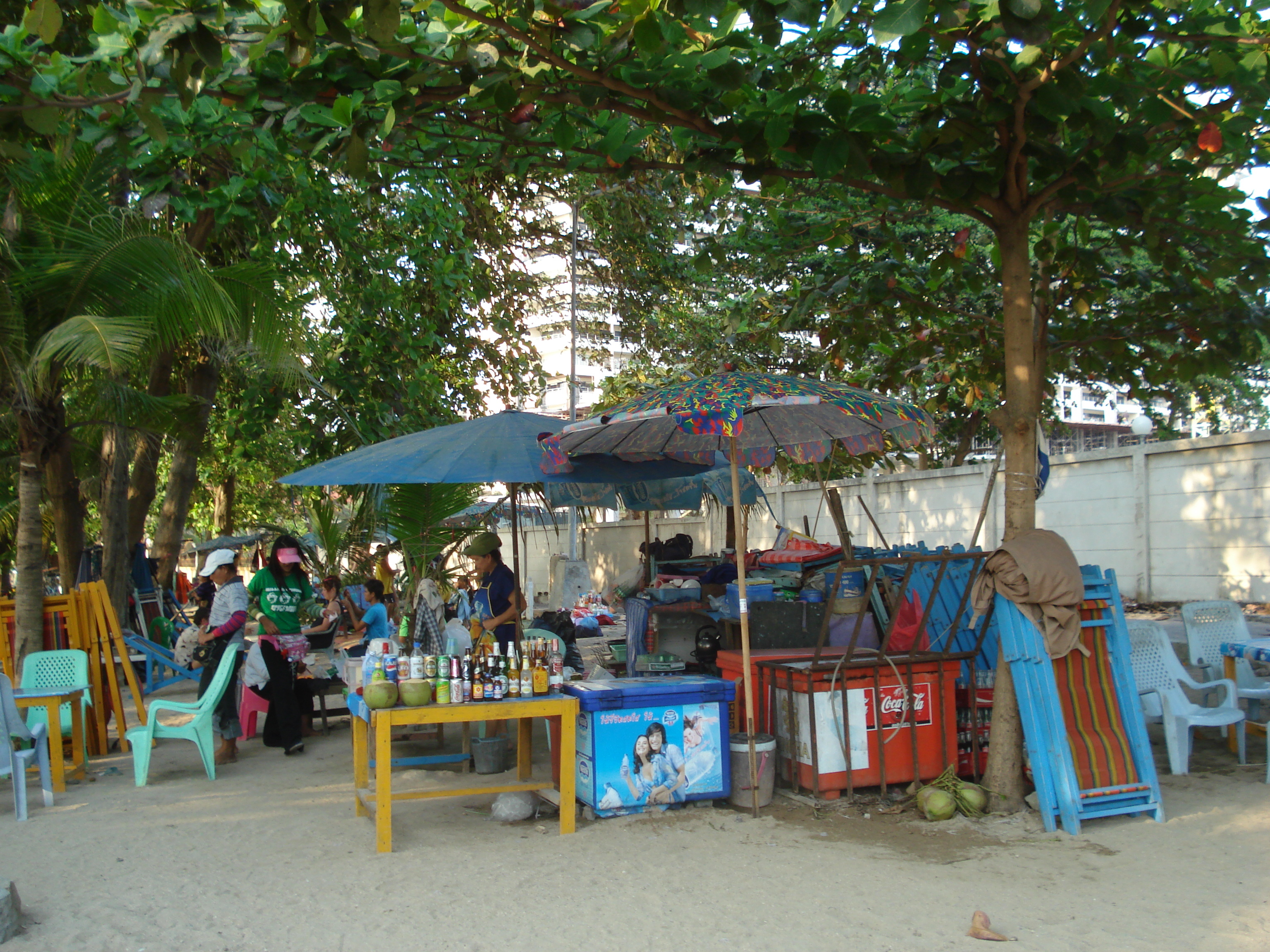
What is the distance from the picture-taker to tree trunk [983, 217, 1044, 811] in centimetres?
557

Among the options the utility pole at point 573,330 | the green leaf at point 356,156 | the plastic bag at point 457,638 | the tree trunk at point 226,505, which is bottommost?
the plastic bag at point 457,638

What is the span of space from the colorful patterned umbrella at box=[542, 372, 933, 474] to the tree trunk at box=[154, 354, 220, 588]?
5.49 m

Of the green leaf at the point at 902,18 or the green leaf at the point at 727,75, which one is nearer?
the green leaf at the point at 902,18

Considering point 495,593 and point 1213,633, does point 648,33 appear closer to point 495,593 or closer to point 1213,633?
point 495,593

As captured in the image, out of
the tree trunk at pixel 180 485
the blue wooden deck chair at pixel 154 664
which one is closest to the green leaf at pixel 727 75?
the tree trunk at pixel 180 485

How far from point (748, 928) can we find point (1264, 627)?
24.9 feet

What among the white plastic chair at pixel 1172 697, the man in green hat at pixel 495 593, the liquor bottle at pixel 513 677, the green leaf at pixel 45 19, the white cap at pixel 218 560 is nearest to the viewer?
the green leaf at pixel 45 19

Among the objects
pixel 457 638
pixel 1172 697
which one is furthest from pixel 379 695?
pixel 1172 697

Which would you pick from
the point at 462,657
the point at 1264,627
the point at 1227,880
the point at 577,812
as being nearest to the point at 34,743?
the point at 462,657

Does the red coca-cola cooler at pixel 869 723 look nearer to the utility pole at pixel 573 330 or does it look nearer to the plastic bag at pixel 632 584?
the plastic bag at pixel 632 584

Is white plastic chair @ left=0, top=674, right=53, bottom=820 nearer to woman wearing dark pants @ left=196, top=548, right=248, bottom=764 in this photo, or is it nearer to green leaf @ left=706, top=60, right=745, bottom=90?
woman wearing dark pants @ left=196, top=548, right=248, bottom=764

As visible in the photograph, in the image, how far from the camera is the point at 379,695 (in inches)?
203

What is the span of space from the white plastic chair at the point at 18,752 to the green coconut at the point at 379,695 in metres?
2.27

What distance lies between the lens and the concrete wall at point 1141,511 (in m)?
11.1
